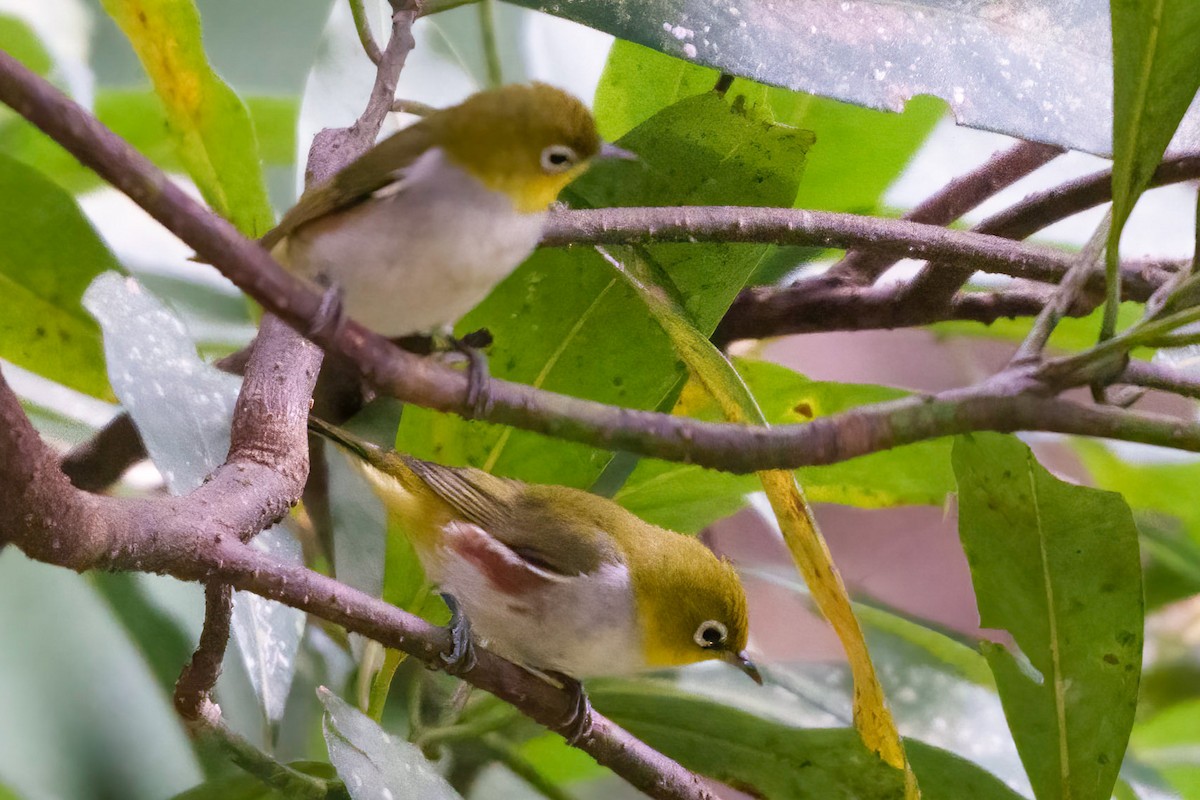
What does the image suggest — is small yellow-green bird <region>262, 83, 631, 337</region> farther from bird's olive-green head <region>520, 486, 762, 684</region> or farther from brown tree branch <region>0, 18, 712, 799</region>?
bird's olive-green head <region>520, 486, 762, 684</region>

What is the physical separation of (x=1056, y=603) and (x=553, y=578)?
1.44ft

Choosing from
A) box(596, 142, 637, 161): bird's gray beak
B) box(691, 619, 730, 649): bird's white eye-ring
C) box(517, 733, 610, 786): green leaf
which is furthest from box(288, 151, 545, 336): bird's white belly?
box(517, 733, 610, 786): green leaf

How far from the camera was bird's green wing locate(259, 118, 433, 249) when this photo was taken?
0.72 metres

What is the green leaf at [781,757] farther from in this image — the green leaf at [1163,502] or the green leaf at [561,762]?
the green leaf at [1163,502]

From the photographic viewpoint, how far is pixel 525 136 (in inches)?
29.1

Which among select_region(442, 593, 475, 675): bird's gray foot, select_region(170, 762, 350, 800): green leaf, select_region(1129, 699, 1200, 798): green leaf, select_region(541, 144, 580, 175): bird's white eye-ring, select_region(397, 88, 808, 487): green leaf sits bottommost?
select_region(170, 762, 350, 800): green leaf

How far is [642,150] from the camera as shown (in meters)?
0.99

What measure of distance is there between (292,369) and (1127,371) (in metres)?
0.61

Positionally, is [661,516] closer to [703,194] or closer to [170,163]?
[703,194]

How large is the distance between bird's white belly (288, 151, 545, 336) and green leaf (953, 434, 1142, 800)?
1.24ft

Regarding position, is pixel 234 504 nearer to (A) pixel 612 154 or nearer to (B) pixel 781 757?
(A) pixel 612 154

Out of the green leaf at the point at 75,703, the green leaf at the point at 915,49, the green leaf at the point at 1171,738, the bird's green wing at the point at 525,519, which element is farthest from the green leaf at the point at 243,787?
the green leaf at the point at 1171,738

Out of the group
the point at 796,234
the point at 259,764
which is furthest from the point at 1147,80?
the point at 259,764

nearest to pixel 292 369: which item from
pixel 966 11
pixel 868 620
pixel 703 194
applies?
pixel 703 194
